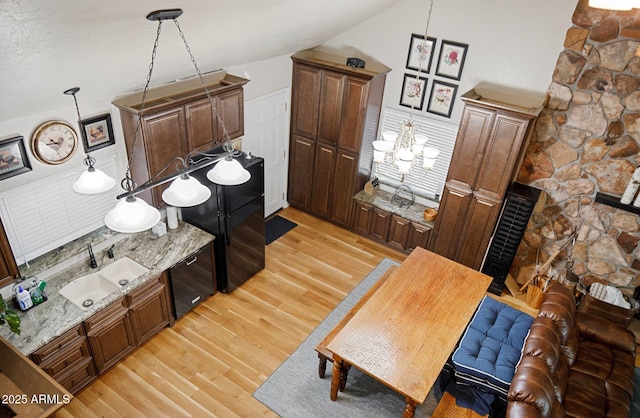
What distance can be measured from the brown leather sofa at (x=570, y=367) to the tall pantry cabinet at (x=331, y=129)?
9.66 feet

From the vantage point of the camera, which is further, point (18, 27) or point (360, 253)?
point (360, 253)

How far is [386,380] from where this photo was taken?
→ 342cm

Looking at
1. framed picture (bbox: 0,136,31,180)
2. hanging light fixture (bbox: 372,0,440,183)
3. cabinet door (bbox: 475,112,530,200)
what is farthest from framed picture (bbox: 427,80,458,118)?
framed picture (bbox: 0,136,31,180)

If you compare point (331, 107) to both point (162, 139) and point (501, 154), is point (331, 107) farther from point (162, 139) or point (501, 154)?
point (162, 139)

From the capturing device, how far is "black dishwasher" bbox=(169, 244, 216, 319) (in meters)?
4.65

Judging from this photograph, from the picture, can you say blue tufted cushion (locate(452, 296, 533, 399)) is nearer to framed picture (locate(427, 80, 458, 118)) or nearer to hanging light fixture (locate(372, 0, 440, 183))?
hanging light fixture (locate(372, 0, 440, 183))

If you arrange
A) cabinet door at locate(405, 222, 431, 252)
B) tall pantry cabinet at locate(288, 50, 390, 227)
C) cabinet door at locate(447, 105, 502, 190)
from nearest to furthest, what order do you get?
cabinet door at locate(447, 105, 502, 190) → tall pantry cabinet at locate(288, 50, 390, 227) → cabinet door at locate(405, 222, 431, 252)

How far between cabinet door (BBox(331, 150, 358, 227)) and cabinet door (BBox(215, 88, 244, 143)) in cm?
159

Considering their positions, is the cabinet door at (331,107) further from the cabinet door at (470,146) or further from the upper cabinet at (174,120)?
the cabinet door at (470,146)

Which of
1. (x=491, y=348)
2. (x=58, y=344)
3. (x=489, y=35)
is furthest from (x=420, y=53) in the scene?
(x=58, y=344)

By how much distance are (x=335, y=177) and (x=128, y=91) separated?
3112mm

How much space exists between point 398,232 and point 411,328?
2488 millimetres

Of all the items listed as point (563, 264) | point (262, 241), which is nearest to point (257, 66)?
point (262, 241)

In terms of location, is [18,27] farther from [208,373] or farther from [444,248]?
[444,248]
